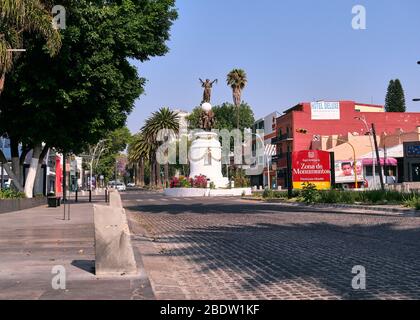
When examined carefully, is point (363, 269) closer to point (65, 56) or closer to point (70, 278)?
point (70, 278)

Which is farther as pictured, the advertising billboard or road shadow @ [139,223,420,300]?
the advertising billboard

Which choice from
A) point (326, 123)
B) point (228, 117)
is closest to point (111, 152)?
point (228, 117)

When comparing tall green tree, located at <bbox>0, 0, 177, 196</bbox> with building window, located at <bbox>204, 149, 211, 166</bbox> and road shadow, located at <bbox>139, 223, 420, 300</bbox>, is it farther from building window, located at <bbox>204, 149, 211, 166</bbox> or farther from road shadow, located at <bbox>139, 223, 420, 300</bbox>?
building window, located at <bbox>204, 149, 211, 166</bbox>

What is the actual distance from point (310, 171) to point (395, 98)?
8904cm

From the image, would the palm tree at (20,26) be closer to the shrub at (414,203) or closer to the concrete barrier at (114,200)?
the concrete barrier at (114,200)

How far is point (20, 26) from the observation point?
2173 cm

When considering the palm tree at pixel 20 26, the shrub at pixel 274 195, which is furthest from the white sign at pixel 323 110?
the palm tree at pixel 20 26

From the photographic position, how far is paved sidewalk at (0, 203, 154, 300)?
694 centimetres

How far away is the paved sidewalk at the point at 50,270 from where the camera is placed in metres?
6.94

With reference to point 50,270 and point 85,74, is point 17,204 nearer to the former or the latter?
point 85,74

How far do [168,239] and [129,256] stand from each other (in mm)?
6324

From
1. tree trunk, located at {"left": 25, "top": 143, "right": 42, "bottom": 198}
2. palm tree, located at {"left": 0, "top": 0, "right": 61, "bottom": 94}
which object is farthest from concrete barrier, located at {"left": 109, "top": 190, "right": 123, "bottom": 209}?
tree trunk, located at {"left": 25, "top": 143, "right": 42, "bottom": 198}

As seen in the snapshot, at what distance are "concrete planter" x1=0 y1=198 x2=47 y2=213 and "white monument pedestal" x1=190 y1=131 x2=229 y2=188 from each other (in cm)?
2809

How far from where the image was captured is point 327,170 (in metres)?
39.7
